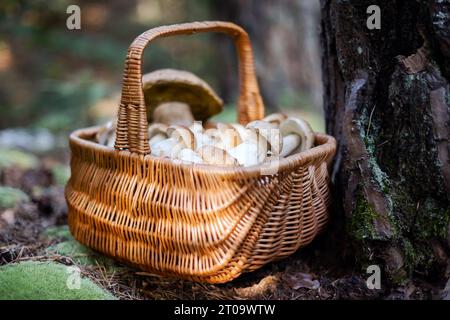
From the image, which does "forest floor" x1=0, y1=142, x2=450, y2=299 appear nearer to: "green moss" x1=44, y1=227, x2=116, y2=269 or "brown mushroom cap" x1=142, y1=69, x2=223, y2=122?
"green moss" x1=44, y1=227, x2=116, y2=269

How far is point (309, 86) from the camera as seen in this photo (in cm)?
767

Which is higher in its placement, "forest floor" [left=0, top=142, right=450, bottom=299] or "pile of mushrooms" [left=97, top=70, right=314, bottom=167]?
"pile of mushrooms" [left=97, top=70, right=314, bottom=167]

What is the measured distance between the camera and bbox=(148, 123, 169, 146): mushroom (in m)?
1.94

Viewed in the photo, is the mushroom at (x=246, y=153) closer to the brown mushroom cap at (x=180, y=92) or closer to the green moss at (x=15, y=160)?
the brown mushroom cap at (x=180, y=92)

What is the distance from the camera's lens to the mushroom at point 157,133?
6.36ft

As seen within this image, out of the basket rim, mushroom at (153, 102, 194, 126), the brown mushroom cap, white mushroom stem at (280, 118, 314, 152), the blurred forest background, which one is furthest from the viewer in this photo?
the blurred forest background

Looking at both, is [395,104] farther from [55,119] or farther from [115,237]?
[55,119]

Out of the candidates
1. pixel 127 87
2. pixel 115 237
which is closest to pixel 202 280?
pixel 115 237

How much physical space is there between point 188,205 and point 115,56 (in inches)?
220

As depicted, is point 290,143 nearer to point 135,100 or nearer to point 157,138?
point 157,138

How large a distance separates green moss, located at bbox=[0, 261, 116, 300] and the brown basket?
170mm

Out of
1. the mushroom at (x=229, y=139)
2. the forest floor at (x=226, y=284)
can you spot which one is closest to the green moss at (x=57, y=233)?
the forest floor at (x=226, y=284)

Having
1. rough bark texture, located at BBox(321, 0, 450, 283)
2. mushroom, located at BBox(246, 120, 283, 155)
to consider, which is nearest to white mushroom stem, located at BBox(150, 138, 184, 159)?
mushroom, located at BBox(246, 120, 283, 155)
